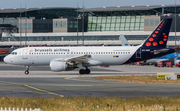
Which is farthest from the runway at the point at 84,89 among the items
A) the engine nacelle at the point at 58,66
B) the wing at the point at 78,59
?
the wing at the point at 78,59

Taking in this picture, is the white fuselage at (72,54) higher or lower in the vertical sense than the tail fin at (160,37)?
lower

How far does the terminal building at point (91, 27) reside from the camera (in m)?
106

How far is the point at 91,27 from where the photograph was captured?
398 ft

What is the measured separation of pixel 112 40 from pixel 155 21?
16.6m

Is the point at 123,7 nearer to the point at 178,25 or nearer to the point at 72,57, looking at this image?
the point at 178,25

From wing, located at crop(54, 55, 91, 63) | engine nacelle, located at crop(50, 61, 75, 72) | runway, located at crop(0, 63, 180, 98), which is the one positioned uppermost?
wing, located at crop(54, 55, 91, 63)

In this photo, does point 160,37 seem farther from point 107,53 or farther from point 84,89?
point 84,89

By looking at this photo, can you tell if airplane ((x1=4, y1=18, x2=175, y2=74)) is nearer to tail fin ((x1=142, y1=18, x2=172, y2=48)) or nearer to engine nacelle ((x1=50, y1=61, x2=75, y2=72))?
tail fin ((x1=142, y1=18, x2=172, y2=48))

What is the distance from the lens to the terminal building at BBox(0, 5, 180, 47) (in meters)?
106

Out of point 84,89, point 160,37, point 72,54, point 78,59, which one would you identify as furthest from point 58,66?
point 84,89

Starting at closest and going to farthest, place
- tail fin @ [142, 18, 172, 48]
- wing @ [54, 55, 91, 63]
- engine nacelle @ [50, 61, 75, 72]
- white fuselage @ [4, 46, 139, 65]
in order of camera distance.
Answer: engine nacelle @ [50, 61, 75, 72], wing @ [54, 55, 91, 63], white fuselage @ [4, 46, 139, 65], tail fin @ [142, 18, 172, 48]

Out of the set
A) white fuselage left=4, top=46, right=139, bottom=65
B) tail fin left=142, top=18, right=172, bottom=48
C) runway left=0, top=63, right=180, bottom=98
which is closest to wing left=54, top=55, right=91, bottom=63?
white fuselage left=4, top=46, right=139, bottom=65

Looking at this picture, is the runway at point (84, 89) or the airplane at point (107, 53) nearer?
the runway at point (84, 89)

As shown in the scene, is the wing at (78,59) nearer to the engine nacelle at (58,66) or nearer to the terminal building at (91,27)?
the engine nacelle at (58,66)
